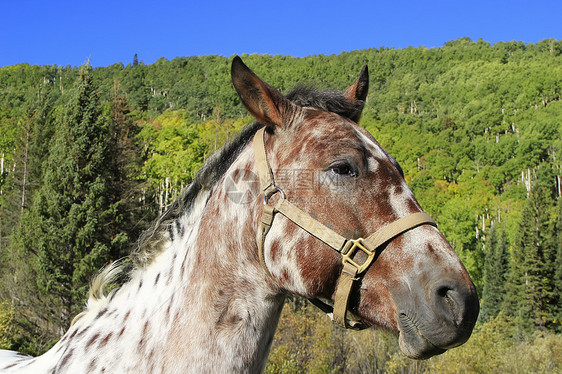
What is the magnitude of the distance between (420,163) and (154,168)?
6652 cm

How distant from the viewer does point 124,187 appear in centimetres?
2530

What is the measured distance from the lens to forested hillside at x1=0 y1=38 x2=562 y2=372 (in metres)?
21.0

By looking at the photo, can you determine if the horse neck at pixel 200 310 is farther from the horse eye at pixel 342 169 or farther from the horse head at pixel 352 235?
the horse eye at pixel 342 169

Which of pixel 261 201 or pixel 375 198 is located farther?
pixel 261 201

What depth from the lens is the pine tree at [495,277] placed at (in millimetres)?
48344

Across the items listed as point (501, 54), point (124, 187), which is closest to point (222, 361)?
point (124, 187)

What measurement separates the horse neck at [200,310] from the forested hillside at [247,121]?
106cm

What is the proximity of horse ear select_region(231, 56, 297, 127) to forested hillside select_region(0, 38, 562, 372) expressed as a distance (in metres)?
0.49

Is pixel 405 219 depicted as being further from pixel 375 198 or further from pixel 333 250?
pixel 333 250

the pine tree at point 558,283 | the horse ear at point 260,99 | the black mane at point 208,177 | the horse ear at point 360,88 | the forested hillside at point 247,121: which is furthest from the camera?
the pine tree at point 558,283

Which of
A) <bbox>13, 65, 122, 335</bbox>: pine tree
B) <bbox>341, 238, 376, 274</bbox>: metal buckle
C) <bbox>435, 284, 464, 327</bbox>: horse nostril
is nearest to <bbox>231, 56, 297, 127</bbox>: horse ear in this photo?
<bbox>341, 238, 376, 274</bbox>: metal buckle

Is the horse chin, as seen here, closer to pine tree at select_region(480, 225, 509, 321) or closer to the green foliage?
the green foliage
